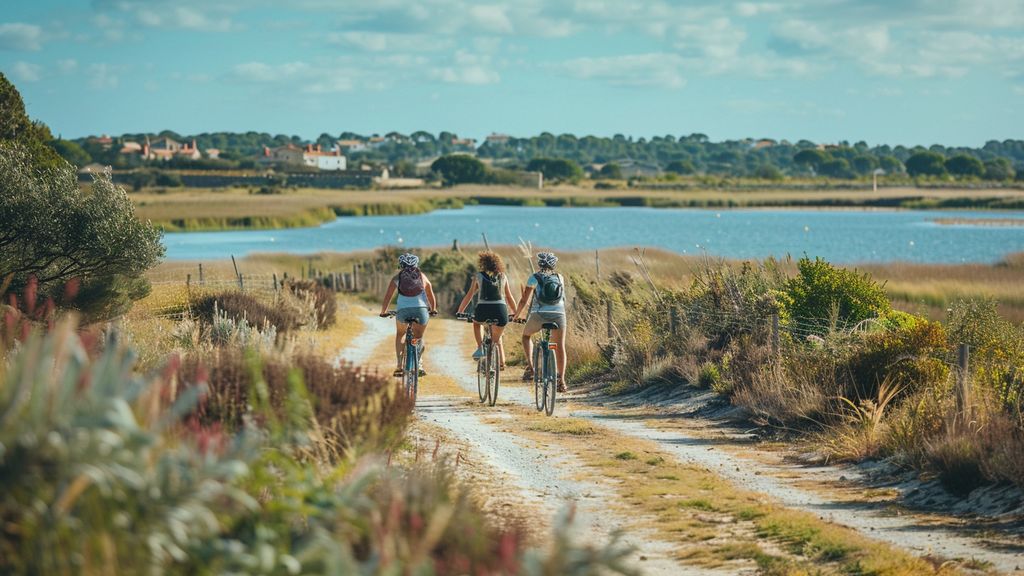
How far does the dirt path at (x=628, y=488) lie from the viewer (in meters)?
8.70

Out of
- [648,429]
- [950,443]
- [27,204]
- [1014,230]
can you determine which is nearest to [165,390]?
[950,443]

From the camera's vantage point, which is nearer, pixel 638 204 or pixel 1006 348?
pixel 1006 348

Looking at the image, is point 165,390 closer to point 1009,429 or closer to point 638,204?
point 1009,429

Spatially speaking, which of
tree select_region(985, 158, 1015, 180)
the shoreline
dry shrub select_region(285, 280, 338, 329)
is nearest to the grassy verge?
dry shrub select_region(285, 280, 338, 329)

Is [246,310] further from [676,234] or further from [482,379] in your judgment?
[676,234]

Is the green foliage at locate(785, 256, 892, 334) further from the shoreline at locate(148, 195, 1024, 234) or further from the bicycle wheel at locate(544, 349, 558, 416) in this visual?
the shoreline at locate(148, 195, 1024, 234)

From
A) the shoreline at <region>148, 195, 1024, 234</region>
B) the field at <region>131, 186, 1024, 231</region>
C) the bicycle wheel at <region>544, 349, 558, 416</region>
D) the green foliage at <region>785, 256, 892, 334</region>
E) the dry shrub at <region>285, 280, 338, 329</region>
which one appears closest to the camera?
the bicycle wheel at <region>544, 349, 558, 416</region>

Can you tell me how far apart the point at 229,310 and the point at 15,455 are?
21.2m

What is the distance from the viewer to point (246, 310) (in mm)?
25438

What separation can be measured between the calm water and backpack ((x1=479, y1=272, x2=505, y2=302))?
Answer: 3833 cm

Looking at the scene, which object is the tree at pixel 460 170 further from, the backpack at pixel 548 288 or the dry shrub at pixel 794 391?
the dry shrub at pixel 794 391

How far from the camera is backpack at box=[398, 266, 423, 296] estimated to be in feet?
49.6

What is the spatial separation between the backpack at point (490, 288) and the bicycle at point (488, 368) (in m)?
0.32

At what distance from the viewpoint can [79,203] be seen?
1939 cm
